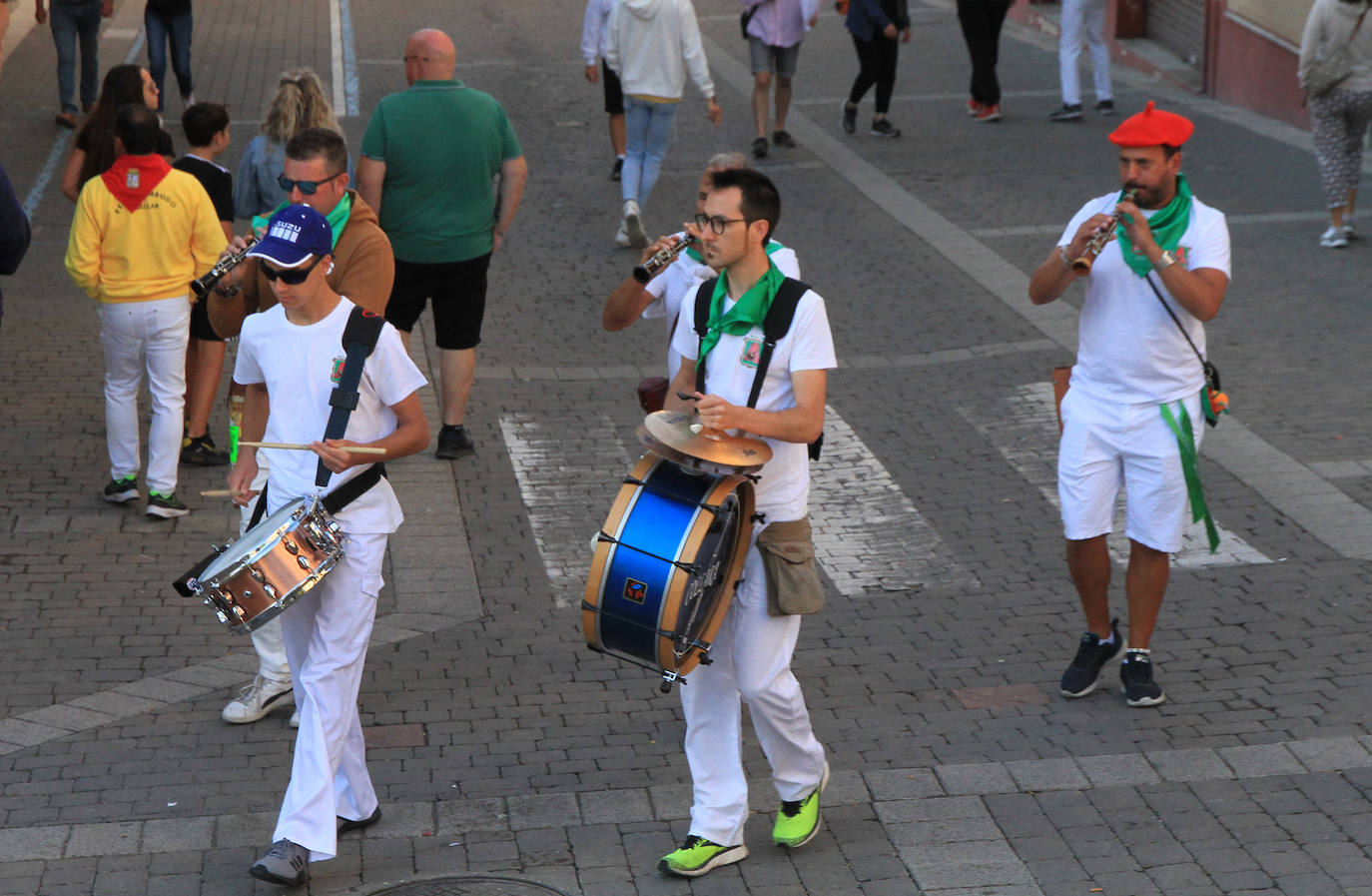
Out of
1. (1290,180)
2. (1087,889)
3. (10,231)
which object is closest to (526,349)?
(10,231)

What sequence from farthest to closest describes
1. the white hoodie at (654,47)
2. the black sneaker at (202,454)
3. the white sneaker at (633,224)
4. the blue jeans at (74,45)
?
the blue jeans at (74,45), the white sneaker at (633,224), the white hoodie at (654,47), the black sneaker at (202,454)

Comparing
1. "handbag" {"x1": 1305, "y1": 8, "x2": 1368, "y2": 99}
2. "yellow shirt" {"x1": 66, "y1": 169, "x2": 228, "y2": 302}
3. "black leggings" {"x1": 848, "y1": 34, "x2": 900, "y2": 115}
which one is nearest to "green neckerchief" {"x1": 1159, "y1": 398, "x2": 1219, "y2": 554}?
"yellow shirt" {"x1": 66, "y1": 169, "x2": 228, "y2": 302}

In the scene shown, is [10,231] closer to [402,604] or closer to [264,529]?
[402,604]

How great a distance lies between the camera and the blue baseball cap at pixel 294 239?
4.78 m

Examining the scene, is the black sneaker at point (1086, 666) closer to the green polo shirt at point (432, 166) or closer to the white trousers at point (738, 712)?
the white trousers at point (738, 712)

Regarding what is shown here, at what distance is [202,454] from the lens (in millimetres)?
8719

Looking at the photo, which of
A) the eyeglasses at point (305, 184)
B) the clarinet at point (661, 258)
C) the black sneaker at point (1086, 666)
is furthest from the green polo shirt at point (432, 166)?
the black sneaker at point (1086, 666)

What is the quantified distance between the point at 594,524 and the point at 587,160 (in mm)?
8456

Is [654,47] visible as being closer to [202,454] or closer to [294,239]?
[202,454]

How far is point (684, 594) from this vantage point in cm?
455

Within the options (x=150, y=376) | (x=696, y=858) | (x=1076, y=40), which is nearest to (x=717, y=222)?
(x=696, y=858)

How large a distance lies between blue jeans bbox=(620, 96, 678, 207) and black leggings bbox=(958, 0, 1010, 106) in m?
5.36

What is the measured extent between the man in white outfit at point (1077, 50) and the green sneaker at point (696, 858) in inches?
528

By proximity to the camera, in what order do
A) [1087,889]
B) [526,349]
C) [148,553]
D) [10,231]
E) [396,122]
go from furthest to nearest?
[526,349] < [396,122] < [148,553] < [10,231] < [1087,889]
